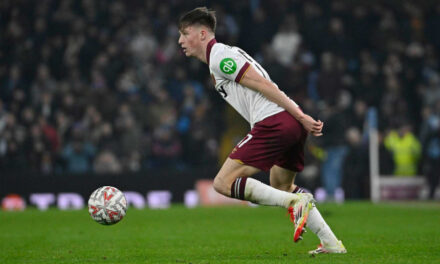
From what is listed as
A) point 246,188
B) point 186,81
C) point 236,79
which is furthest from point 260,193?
point 186,81

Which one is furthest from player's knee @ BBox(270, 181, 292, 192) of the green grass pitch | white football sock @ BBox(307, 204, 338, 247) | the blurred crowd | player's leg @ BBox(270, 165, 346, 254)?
the blurred crowd

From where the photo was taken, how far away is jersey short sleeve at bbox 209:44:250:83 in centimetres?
691

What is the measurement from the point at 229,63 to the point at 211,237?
3.51 meters

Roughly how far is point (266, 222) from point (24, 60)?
1026 centimetres

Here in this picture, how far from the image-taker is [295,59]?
2012cm

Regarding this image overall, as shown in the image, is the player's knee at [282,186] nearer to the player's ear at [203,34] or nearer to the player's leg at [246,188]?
the player's leg at [246,188]

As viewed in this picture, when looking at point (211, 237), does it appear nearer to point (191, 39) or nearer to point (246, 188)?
point (246, 188)

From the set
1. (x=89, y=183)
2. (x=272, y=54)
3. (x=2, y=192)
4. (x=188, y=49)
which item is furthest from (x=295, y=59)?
(x=188, y=49)

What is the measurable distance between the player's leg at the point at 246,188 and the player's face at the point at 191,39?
1.11 meters

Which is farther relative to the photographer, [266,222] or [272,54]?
[272,54]

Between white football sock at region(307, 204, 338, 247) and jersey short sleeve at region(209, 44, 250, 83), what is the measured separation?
139 centimetres

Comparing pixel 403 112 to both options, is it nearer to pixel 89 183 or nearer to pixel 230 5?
pixel 230 5

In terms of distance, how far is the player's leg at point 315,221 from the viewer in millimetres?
7160

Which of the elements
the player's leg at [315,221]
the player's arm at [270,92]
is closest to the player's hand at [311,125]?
the player's arm at [270,92]
